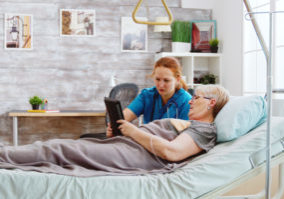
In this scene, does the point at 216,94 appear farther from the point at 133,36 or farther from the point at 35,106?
the point at 133,36

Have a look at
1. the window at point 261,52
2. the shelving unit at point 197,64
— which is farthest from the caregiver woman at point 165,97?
the shelving unit at point 197,64

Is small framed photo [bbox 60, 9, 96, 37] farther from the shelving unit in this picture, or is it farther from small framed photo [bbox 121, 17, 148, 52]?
the shelving unit

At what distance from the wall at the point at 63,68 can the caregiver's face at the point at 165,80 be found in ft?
7.03

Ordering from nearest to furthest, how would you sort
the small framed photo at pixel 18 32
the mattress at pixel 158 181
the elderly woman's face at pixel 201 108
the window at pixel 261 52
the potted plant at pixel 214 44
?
the mattress at pixel 158 181
the elderly woman's face at pixel 201 108
the window at pixel 261 52
the small framed photo at pixel 18 32
the potted plant at pixel 214 44

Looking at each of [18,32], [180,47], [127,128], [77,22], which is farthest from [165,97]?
[18,32]

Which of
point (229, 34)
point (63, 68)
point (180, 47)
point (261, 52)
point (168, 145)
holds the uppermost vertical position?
point (229, 34)

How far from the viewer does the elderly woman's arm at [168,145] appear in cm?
184

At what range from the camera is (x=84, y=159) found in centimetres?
181

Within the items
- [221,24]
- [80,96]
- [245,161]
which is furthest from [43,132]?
[245,161]

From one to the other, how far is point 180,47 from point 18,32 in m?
1.96

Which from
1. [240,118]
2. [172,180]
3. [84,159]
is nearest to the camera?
[172,180]

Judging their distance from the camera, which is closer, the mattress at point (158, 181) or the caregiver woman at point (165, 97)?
the mattress at point (158, 181)

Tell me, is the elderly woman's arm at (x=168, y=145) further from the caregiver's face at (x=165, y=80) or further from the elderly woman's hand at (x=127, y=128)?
the caregiver's face at (x=165, y=80)

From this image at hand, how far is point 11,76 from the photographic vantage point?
4625 mm
